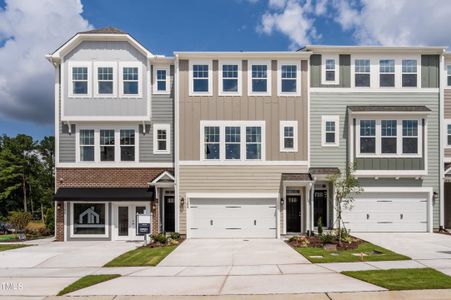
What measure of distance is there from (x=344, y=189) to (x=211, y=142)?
7.49 meters

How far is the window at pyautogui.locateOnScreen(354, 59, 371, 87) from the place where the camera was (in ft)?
71.1

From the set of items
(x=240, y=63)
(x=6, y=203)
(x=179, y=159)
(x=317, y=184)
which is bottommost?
(x=6, y=203)

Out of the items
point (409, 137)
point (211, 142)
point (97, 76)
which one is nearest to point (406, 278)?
point (409, 137)

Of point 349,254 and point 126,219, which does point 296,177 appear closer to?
point 349,254

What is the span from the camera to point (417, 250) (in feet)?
52.1

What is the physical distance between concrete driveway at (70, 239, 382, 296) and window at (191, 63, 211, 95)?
9.17 metres

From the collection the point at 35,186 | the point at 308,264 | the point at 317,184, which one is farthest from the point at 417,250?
the point at 35,186

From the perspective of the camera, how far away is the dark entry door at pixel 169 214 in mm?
21891

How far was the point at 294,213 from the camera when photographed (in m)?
21.8

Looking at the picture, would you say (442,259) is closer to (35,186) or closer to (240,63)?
(240,63)

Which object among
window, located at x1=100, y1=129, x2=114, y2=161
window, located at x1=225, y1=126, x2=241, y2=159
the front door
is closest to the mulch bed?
window, located at x1=225, y1=126, x2=241, y2=159

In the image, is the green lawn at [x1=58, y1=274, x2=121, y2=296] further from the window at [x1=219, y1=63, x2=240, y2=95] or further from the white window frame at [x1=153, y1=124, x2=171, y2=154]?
the window at [x1=219, y1=63, x2=240, y2=95]

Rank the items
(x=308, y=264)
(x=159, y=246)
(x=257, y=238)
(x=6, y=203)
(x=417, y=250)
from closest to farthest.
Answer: (x=308, y=264) → (x=417, y=250) → (x=159, y=246) → (x=257, y=238) → (x=6, y=203)

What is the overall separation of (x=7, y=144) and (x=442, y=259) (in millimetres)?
60511
